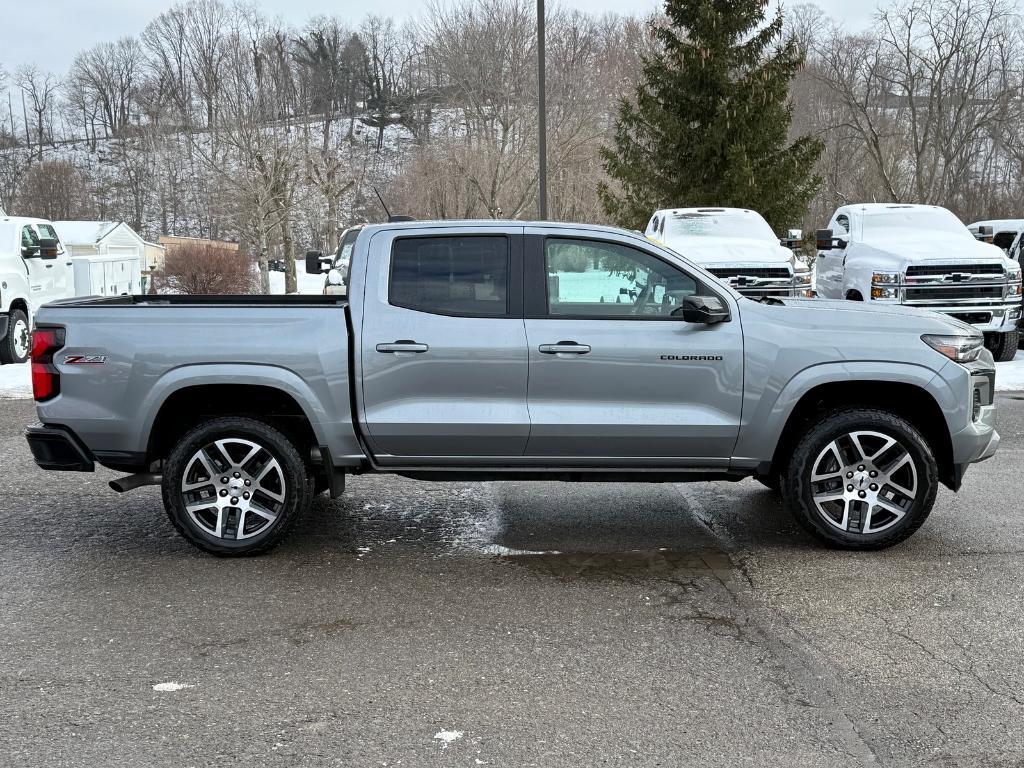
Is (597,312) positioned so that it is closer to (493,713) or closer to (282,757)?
(493,713)

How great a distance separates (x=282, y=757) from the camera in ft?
11.0

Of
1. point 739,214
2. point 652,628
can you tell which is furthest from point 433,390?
point 739,214

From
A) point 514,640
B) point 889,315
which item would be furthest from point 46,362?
point 889,315

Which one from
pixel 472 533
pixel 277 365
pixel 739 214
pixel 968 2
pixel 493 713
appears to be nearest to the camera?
pixel 493 713

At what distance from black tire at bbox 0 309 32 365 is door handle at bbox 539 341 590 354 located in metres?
10.8

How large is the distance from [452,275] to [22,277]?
10957 millimetres

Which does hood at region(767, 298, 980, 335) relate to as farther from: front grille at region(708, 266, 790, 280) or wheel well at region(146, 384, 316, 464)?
front grille at region(708, 266, 790, 280)

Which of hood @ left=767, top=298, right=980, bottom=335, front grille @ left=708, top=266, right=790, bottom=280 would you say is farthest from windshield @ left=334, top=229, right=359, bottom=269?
hood @ left=767, top=298, right=980, bottom=335

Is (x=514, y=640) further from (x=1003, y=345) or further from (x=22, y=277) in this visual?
(x=1003, y=345)

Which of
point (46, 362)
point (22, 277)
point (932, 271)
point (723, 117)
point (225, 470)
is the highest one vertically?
point (723, 117)

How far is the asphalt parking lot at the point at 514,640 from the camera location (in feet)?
11.4

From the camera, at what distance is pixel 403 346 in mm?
5410

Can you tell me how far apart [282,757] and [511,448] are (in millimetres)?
2476

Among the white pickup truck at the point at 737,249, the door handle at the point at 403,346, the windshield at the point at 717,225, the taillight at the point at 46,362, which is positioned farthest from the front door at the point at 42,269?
the door handle at the point at 403,346
